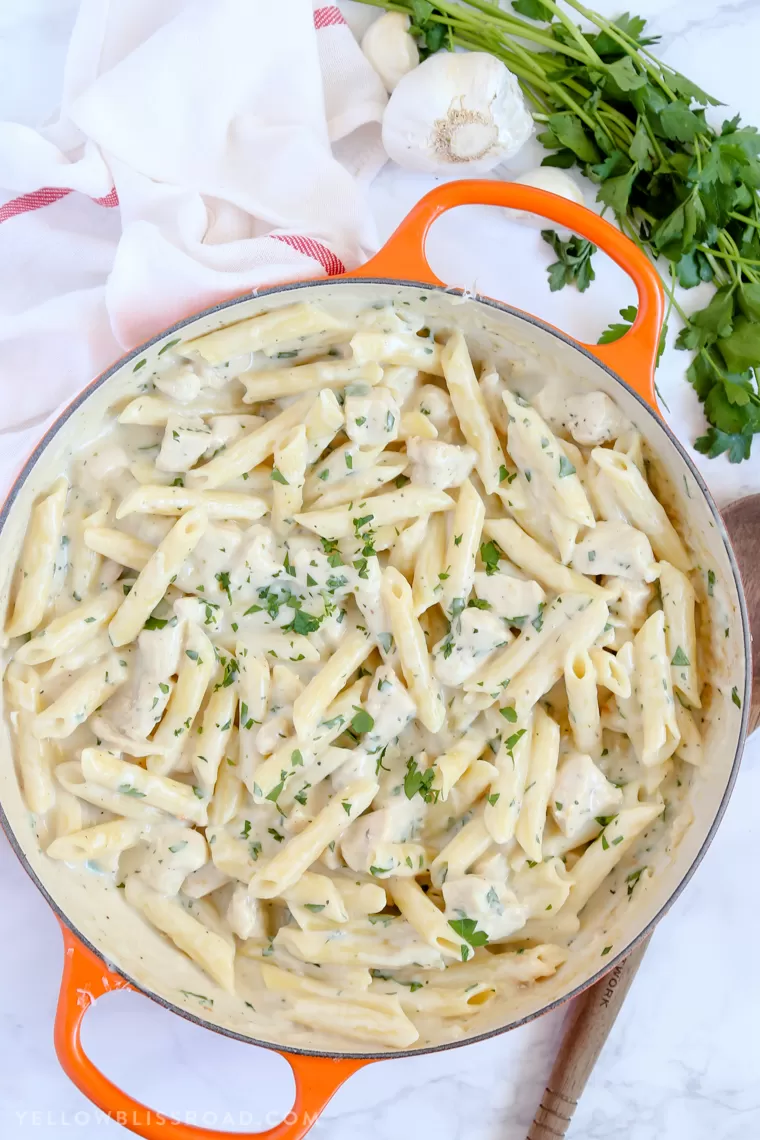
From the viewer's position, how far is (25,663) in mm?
1396

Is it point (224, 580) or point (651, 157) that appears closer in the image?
point (224, 580)

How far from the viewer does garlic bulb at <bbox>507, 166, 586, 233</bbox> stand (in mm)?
1523

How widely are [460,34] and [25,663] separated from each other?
1193mm

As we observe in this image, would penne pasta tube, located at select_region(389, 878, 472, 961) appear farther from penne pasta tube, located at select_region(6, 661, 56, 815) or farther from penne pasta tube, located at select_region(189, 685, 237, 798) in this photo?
penne pasta tube, located at select_region(6, 661, 56, 815)

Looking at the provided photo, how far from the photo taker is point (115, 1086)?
4.42ft

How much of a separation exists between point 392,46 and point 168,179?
0.41 metres

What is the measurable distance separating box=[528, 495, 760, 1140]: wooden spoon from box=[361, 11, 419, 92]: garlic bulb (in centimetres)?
88

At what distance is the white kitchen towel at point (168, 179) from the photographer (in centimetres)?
142

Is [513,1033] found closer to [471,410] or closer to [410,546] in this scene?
[410,546]

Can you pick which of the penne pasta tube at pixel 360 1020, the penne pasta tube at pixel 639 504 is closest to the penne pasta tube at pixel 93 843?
the penne pasta tube at pixel 360 1020

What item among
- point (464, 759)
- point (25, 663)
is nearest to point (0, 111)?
point (25, 663)

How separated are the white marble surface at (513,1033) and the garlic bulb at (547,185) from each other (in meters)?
0.03

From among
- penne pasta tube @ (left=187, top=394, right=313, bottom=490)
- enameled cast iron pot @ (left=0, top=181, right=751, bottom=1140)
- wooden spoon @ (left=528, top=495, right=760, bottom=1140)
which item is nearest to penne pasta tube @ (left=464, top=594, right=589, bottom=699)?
enameled cast iron pot @ (left=0, top=181, right=751, bottom=1140)

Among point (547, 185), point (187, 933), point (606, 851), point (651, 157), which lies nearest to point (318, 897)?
point (187, 933)
